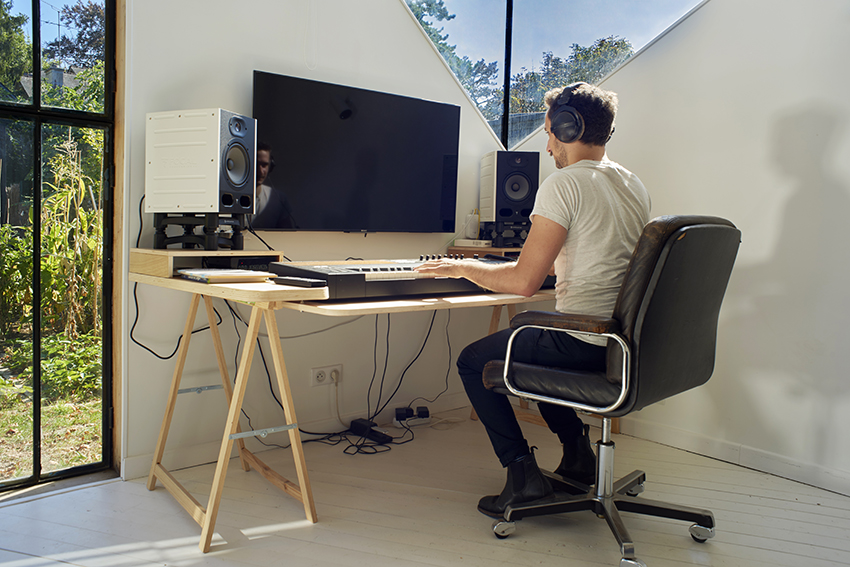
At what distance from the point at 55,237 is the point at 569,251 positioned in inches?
67.5

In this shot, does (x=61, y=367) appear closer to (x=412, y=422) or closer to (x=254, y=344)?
(x=254, y=344)

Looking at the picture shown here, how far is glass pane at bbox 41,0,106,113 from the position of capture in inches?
75.5

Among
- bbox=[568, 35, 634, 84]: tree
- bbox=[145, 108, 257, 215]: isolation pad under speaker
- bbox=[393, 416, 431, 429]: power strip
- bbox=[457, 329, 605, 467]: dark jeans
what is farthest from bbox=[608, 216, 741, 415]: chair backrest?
bbox=[568, 35, 634, 84]: tree

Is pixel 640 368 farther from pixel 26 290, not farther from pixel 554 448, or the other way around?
pixel 26 290

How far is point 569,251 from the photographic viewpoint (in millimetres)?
1650

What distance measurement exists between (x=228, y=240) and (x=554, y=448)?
1554 millimetres

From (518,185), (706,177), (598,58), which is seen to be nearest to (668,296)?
(706,177)

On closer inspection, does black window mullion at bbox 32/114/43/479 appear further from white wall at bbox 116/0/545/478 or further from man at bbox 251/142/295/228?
man at bbox 251/142/295/228

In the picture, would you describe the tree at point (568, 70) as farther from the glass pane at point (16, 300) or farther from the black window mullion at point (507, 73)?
the glass pane at point (16, 300)

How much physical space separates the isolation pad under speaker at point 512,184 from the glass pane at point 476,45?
1.48ft

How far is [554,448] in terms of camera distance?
8.09 ft

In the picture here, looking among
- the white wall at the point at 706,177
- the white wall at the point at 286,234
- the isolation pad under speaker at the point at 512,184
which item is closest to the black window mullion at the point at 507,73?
the white wall at the point at 286,234

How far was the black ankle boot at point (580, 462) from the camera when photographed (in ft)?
6.44

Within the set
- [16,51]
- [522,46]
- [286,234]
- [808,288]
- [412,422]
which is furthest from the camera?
[522,46]
